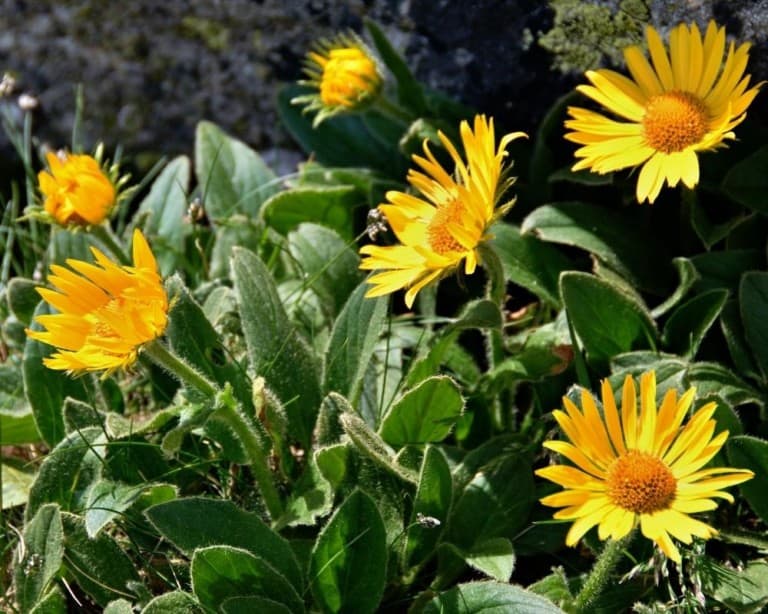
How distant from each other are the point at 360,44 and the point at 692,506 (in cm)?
176

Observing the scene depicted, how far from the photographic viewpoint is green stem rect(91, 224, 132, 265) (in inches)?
125

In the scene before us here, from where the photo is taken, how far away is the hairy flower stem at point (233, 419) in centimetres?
249

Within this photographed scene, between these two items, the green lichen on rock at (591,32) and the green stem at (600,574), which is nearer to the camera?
the green stem at (600,574)

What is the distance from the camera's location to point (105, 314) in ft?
7.94

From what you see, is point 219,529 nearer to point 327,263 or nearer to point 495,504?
point 495,504

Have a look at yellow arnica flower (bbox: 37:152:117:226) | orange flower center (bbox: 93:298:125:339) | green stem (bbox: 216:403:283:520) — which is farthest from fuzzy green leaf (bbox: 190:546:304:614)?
yellow arnica flower (bbox: 37:152:117:226)

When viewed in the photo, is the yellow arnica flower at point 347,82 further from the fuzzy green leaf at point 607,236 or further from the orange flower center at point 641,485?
the orange flower center at point 641,485

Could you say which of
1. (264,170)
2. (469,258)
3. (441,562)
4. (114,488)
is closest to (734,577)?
(441,562)

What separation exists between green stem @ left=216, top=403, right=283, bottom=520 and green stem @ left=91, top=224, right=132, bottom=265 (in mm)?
765

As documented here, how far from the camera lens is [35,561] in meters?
2.71

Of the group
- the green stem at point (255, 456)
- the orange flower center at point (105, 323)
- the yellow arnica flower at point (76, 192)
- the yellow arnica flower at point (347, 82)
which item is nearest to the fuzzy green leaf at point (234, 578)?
the green stem at point (255, 456)

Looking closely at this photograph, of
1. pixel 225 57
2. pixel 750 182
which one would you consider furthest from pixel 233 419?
pixel 225 57

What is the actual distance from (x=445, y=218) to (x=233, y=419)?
2.34 feet

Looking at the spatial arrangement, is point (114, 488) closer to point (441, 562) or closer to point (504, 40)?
point (441, 562)
